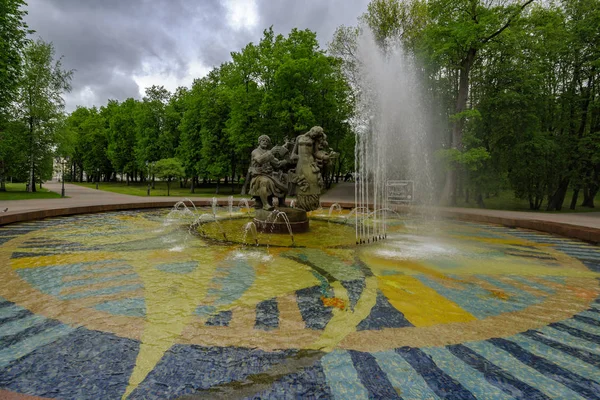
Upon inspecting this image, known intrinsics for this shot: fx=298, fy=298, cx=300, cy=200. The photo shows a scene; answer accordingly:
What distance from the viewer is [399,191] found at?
24.4m

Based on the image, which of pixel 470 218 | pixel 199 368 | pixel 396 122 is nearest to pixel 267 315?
pixel 199 368

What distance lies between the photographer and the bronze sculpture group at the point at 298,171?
32.6 feet

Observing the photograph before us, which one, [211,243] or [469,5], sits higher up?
[469,5]

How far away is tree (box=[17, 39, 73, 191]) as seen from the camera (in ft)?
88.0

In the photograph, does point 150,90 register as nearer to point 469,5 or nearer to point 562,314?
point 469,5

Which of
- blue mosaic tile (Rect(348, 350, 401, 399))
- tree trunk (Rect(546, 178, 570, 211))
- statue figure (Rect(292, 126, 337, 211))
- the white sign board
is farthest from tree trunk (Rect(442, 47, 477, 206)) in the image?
blue mosaic tile (Rect(348, 350, 401, 399))

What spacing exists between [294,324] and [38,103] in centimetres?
3479

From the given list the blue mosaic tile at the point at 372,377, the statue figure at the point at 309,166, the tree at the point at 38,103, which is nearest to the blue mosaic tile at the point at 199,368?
the blue mosaic tile at the point at 372,377

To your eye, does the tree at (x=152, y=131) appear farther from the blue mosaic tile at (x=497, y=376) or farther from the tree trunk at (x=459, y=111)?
the blue mosaic tile at (x=497, y=376)

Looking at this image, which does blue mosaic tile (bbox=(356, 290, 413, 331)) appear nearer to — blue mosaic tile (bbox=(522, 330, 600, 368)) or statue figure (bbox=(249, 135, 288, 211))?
blue mosaic tile (bbox=(522, 330, 600, 368))

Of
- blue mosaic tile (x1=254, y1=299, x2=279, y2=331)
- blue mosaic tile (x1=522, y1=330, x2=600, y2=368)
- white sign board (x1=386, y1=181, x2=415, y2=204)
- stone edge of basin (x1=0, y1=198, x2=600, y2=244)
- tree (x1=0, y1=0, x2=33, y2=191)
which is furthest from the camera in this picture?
white sign board (x1=386, y1=181, x2=415, y2=204)

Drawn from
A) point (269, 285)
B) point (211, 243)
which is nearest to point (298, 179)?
point (211, 243)

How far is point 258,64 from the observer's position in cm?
2881

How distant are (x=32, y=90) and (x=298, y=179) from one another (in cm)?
3150
